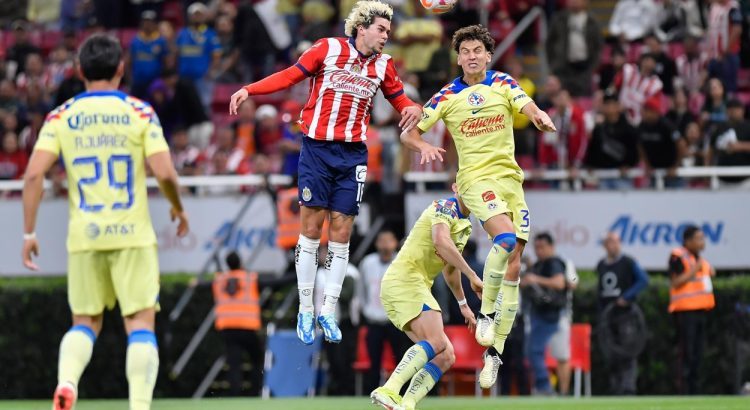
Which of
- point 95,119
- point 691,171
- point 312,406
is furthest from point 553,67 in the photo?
point 95,119

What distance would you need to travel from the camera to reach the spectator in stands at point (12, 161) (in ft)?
76.8

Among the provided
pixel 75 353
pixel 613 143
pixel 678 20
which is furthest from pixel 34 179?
pixel 678 20

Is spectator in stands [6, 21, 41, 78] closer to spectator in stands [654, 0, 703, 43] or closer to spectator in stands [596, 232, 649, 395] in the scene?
spectator in stands [654, 0, 703, 43]

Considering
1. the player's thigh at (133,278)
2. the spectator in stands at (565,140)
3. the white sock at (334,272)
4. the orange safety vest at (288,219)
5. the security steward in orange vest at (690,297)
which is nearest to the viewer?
the player's thigh at (133,278)

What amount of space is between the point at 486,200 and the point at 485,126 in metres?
0.62

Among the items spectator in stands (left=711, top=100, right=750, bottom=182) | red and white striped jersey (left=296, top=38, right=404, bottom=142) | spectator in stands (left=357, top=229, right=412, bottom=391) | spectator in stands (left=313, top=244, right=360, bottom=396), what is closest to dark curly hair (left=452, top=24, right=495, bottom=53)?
red and white striped jersey (left=296, top=38, right=404, bottom=142)

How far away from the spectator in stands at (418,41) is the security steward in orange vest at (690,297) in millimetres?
5195

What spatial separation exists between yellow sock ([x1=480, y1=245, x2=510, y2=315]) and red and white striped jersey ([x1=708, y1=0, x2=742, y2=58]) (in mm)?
10946

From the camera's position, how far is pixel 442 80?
22.1 metres

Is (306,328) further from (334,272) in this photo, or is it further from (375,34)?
(375,34)

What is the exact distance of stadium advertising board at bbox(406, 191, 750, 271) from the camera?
837 inches

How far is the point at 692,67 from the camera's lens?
2334 cm

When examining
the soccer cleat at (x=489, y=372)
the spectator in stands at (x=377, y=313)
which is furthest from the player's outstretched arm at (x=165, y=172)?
the spectator in stands at (x=377, y=313)

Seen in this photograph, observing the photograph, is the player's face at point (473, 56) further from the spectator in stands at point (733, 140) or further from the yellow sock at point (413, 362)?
the spectator in stands at point (733, 140)
